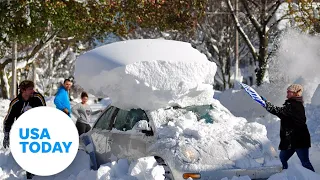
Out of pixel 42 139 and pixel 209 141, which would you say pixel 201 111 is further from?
pixel 42 139

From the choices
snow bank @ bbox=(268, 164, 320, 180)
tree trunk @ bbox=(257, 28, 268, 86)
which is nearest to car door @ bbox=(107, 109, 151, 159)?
snow bank @ bbox=(268, 164, 320, 180)

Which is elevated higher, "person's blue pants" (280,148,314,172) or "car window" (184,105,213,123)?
"car window" (184,105,213,123)

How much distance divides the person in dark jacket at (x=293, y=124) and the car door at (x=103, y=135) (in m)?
2.21

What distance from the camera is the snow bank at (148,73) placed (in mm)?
7797

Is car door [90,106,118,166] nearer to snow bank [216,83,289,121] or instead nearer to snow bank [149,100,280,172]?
snow bank [149,100,280,172]

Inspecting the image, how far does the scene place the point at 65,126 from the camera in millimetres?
6793

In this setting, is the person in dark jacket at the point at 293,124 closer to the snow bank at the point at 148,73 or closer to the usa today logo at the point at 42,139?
the snow bank at the point at 148,73

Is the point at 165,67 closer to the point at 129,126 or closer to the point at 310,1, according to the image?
the point at 129,126

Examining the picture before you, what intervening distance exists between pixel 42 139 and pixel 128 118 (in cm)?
158

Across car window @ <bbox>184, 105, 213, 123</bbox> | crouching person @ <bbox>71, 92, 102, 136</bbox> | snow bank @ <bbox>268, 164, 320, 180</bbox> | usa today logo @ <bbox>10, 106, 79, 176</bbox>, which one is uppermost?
usa today logo @ <bbox>10, 106, 79, 176</bbox>

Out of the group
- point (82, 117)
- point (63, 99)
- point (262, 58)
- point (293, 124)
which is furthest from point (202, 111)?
point (262, 58)

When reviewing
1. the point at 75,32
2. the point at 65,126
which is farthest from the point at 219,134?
the point at 75,32

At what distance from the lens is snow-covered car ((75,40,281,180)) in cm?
705

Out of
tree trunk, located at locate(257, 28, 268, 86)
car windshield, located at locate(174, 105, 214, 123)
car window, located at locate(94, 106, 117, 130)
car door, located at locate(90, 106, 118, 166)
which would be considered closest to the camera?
car windshield, located at locate(174, 105, 214, 123)
